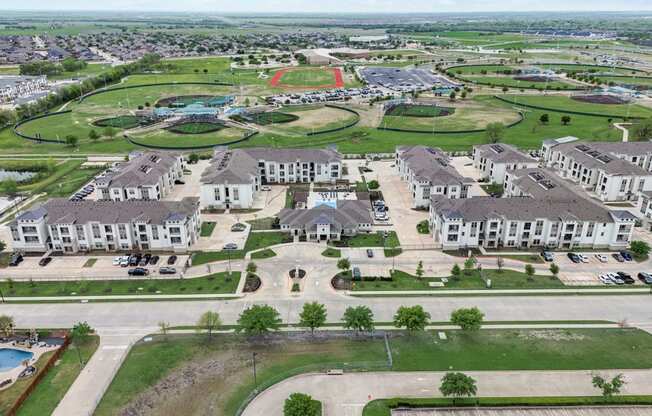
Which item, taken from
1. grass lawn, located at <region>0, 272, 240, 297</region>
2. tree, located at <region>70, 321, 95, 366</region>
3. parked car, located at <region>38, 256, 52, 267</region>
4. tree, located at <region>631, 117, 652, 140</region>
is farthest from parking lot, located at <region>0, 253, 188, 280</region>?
tree, located at <region>631, 117, 652, 140</region>

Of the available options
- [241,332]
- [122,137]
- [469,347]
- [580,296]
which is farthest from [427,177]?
[122,137]

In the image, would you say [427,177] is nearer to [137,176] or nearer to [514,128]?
[137,176]

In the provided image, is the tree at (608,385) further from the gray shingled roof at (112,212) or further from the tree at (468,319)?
the gray shingled roof at (112,212)

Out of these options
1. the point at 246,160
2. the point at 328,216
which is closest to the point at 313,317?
the point at 328,216

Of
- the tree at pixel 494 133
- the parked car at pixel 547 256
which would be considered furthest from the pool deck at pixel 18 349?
the tree at pixel 494 133

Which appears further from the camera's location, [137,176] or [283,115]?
[283,115]

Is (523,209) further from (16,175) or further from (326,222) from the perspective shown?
(16,175)
